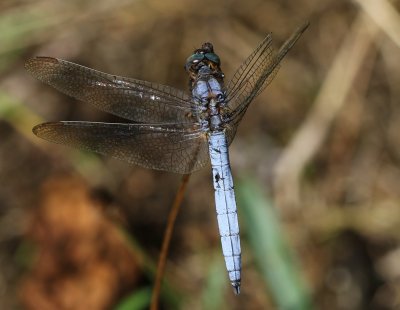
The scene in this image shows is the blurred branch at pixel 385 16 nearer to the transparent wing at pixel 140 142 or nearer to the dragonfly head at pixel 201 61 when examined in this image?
the dragonfly head at pixel 201 61

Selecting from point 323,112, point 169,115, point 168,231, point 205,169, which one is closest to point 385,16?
point 323,112

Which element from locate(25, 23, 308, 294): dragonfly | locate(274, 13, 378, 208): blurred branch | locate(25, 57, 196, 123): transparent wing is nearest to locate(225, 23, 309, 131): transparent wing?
locate(25, 23, 308, 294): dragonfly

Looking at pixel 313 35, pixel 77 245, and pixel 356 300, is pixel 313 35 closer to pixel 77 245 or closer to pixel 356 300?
pixel 356 300

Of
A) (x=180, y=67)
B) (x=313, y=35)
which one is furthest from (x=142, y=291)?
(x=313, y=35)

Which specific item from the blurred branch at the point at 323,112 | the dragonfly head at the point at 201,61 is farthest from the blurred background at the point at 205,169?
the dragonfly head at the point at 201,61

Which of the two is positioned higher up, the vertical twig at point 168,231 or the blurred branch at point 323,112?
the blurred branch at point 323,112

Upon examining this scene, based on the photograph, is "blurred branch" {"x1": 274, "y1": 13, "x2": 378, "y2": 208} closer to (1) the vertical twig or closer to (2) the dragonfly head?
(2) the dragonfly head
